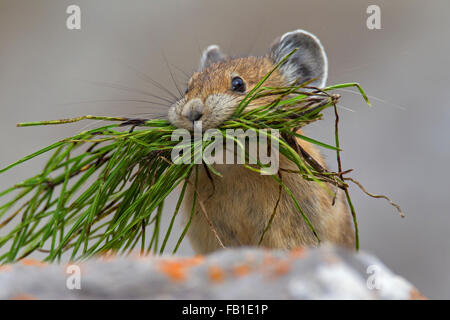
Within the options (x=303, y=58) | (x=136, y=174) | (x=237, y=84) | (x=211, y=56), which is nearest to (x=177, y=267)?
(x=136, y=174)

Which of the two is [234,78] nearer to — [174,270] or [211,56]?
[211,56]

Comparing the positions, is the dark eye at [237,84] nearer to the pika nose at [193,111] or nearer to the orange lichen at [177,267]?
the pika nose at [193,111]

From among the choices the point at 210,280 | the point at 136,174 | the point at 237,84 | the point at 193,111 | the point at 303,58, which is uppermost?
the point at 303,58

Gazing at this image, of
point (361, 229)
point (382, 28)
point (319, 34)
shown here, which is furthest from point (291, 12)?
point (361, 229)

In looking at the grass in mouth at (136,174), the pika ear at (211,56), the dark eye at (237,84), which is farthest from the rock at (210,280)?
the pika ear at (211,56)

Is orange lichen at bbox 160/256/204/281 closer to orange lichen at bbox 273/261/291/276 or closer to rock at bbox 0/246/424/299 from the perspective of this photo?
rock at bbox 0/246/424/299
